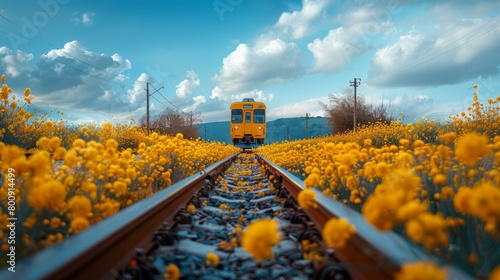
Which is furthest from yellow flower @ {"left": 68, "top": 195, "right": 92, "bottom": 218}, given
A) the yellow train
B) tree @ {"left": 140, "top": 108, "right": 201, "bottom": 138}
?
tree @ {"left": 140, "top": 108, "right": 201, "bottom": 138}

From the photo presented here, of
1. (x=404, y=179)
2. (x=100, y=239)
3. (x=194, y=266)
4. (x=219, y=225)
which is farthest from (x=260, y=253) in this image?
(x=219, y=225)

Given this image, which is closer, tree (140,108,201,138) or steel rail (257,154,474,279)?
steel rail (257,154,474,279)

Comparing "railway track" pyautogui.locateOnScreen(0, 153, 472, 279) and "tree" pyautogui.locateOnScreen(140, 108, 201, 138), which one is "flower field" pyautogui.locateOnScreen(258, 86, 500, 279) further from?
"tree" pyautogui.locateOnScreen(140, 108, 201, 138)

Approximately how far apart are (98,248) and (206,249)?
3.72ft

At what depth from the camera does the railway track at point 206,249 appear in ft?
5.43

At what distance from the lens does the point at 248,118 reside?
25328 mm

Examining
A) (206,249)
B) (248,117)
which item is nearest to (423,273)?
(206,249)

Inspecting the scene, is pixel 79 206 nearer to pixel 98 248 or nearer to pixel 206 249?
pixel 98 248

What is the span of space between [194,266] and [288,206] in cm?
214

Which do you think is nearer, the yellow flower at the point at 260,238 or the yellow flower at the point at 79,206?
the yellow flower at the point at 260,238

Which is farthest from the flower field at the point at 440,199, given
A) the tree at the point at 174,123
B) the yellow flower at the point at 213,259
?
the tree at the point at 174,123

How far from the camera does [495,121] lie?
1184 centimetres

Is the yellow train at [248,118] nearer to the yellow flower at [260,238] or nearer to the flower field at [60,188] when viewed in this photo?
the flower field at [60,188]

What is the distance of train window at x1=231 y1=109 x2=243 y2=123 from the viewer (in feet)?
83.1
